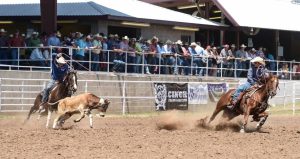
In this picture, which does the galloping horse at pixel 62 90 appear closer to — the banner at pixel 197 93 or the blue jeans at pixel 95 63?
the blue jeans at pixel 95 63

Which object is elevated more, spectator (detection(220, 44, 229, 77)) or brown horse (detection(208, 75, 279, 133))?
spectator (detection(220, 44, 229, 77))

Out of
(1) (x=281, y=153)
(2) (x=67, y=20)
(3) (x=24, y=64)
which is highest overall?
(2) (x=67, y=20)

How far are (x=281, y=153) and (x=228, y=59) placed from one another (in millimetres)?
18578

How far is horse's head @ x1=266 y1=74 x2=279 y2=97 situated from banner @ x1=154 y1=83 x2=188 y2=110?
9.39 metres

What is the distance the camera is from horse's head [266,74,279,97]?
1733 centimetres

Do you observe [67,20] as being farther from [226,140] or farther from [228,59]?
[226,140]

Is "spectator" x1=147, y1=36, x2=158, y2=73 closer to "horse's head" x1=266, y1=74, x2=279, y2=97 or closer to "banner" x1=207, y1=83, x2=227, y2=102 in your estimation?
"banner" x1=207, y1=83, x2=227, y2=102

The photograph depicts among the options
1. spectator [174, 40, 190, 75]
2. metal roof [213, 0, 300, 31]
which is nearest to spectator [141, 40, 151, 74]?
spectator [174, 40, 190, 75]

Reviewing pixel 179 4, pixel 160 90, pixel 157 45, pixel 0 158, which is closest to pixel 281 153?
pixel 0 158

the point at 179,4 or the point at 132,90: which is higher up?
the point at 179,4

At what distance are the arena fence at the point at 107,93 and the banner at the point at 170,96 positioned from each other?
0.29m

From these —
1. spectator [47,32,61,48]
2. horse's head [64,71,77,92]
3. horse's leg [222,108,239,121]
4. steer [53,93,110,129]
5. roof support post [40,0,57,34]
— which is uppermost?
roof support post [40,0,57,34]

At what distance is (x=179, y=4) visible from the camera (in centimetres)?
4028

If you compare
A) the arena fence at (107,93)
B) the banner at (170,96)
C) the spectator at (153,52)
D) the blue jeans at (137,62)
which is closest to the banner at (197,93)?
the arena fence at (107,93)
